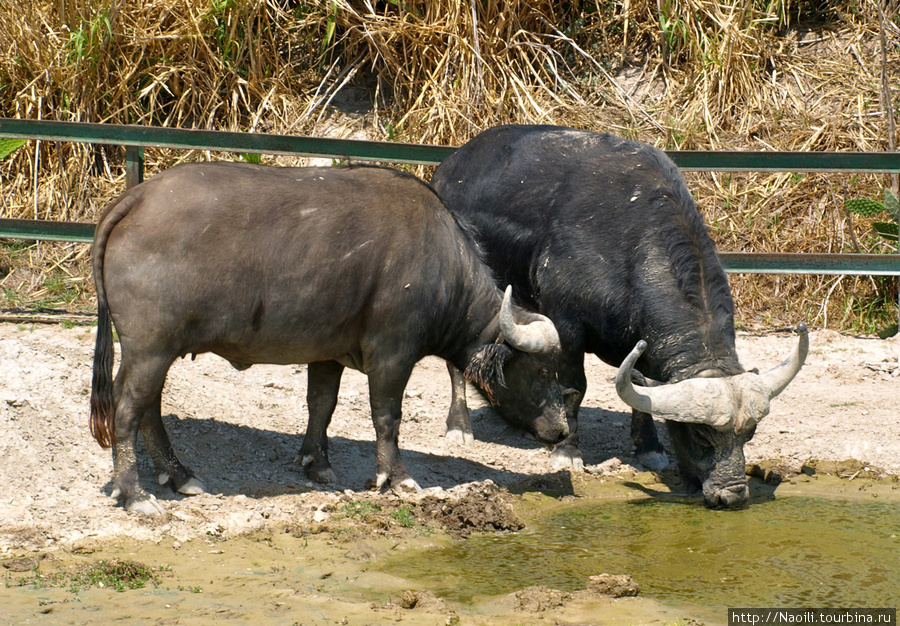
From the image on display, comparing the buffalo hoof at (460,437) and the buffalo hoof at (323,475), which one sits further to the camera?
the buffalo hoof at (460,437)

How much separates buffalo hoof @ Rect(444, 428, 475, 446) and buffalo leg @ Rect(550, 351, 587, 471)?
66 centimetres

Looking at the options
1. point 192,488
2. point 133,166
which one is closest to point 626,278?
point 192,488

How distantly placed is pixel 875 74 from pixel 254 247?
958 cm

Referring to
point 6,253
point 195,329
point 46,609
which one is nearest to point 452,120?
point 6,253

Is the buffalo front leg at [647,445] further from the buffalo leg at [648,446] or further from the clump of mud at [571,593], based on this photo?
the clump of mud at [571,593]

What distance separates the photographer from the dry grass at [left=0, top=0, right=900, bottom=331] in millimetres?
10516

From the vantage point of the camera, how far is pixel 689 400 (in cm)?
584

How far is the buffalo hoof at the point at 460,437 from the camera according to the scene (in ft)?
24.1

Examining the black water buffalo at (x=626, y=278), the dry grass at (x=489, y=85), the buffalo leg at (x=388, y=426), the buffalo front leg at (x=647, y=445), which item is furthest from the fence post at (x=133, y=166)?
the buffalo front leg at (x=647, y=445)

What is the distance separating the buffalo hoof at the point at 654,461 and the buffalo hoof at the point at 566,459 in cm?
44

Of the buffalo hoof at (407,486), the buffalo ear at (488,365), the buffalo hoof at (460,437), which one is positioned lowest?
the buffalo hoof at (460,437)

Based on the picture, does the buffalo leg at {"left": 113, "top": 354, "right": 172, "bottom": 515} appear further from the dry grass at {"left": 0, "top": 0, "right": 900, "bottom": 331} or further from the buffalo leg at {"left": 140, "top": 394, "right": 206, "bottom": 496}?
the dry grass at {"left": 0, "top": 0, "right": 900, "bottom": 331}

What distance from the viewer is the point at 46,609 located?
4.21 m

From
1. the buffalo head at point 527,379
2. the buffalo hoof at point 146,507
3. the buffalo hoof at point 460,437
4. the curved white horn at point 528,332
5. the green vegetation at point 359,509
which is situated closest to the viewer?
the buffalo hoof at point 146,507
